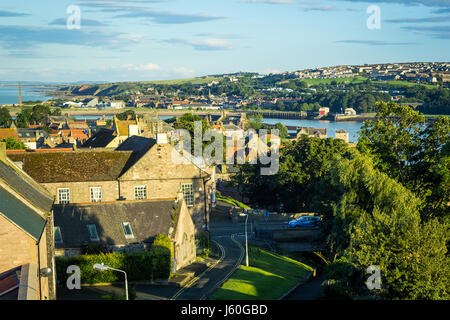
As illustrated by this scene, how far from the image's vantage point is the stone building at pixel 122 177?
152 ft

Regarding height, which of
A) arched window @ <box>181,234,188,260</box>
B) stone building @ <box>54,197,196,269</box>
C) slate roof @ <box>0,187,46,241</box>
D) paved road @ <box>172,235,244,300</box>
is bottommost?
paved road @ <box>172,235,244,300</box>

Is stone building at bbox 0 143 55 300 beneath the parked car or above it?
above

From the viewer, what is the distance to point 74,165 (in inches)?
1868

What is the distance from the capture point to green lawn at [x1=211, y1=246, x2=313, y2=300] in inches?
1368

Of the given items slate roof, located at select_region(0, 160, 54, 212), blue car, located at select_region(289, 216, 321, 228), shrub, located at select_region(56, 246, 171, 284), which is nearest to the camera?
slate roof, located at select_region(0, 160, 54, 212)

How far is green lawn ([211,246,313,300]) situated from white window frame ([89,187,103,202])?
12685 millimetres

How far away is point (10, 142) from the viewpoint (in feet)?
302

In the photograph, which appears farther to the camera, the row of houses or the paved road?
the paved road

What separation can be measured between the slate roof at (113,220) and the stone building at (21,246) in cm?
1014

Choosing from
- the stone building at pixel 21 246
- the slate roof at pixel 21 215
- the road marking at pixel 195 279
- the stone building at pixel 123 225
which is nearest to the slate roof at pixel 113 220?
the stone building at pixel 123 225

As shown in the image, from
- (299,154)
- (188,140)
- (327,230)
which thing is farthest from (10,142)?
(327,230)

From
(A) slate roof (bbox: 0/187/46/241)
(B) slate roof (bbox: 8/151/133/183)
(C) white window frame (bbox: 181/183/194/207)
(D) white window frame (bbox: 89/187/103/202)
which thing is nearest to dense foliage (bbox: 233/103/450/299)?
(C) white window frame (bbox: 181/183/194/207)

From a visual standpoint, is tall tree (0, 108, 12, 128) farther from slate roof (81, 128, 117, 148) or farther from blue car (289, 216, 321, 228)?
blue car (289, 216, 321, 228)

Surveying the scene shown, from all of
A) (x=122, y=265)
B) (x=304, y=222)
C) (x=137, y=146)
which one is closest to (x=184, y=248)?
(x=122, y=265)
